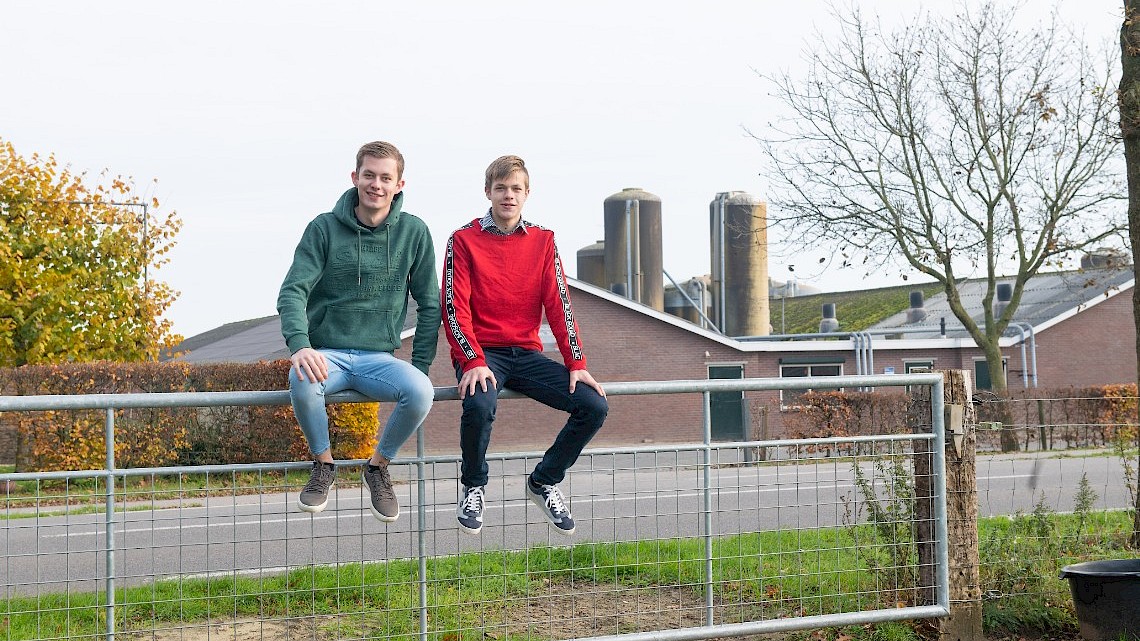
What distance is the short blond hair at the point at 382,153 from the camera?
512 centimetres

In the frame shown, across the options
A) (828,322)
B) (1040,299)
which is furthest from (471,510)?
(1040,299)

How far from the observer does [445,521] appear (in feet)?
43.0

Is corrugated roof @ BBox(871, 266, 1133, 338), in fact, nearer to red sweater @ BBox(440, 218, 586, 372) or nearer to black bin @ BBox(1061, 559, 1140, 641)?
black bin @ BBox(1061, 559, 1140, 641)

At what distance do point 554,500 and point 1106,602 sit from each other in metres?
3.20

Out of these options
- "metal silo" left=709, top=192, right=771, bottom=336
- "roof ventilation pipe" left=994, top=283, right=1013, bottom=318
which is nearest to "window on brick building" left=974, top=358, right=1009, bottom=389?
"roof ventilation pipe" left=994, top=283, right=1013, bottom=318

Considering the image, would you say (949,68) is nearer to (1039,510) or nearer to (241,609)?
(1039,510)

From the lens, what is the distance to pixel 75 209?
20922 mm

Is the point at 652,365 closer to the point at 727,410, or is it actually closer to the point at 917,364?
the point at 917,364

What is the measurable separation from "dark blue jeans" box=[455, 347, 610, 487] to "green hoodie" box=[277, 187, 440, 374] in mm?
348

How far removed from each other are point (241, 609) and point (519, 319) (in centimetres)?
309

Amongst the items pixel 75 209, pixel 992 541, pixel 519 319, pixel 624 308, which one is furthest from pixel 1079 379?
pixel 519 319

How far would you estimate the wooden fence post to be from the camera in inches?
257

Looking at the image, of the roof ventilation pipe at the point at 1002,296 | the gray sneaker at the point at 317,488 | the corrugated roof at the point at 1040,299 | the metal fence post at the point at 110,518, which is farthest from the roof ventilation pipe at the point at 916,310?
the metal fence post at the point at 110,518

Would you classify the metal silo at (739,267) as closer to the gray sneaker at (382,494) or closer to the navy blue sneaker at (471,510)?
the navy blue sneaker at (471,510)
